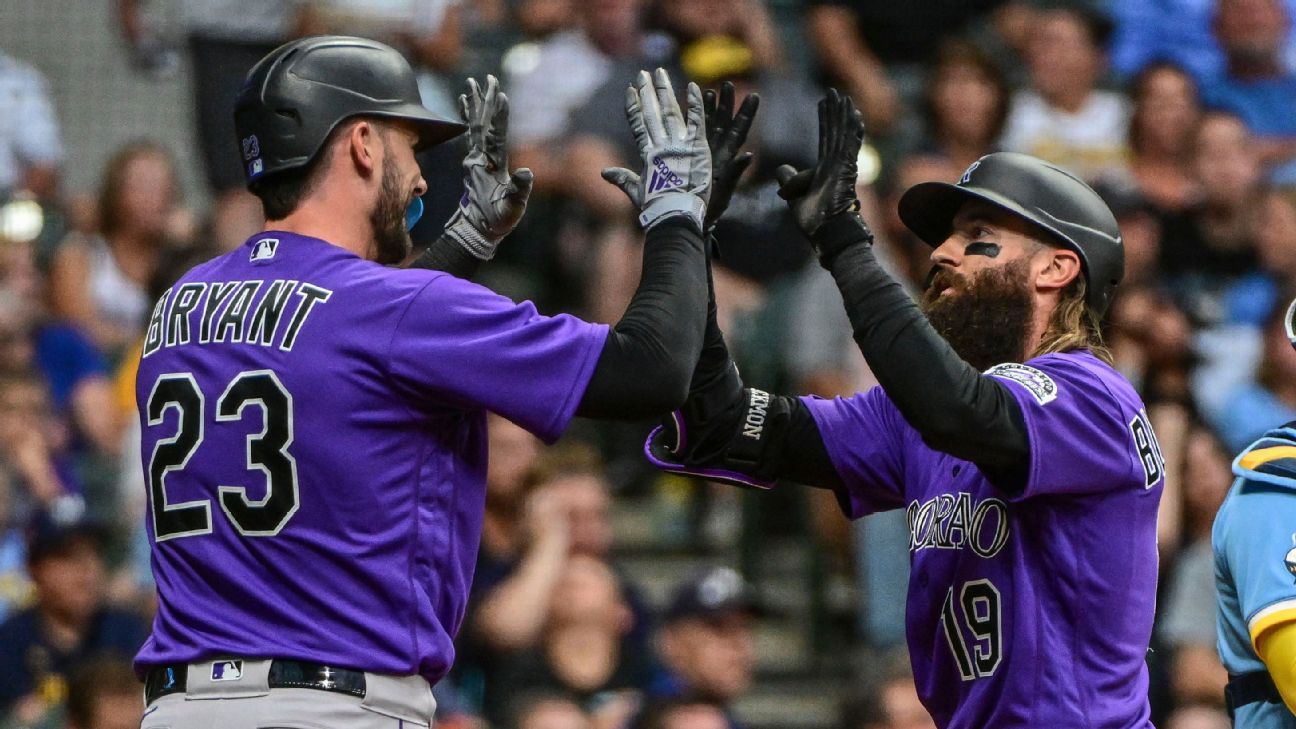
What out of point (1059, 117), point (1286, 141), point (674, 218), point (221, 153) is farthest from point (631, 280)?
point (674, 218)

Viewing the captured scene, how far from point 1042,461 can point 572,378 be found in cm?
87

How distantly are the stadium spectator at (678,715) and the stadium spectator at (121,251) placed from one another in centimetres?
281

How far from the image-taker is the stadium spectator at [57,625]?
20.0ft

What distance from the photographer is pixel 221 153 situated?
766 cm

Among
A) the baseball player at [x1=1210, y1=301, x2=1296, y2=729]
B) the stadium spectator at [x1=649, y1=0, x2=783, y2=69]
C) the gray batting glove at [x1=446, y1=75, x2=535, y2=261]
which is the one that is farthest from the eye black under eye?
the stadium spectator at [x1=649, y1=0, x2=783, y2=69]

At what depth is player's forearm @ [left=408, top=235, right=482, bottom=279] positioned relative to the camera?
150 inches

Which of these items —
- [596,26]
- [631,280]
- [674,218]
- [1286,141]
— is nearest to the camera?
[674,218]

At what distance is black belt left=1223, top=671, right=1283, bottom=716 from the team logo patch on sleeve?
0.81 metres

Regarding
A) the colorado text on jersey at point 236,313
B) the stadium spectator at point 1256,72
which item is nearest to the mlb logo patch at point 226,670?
the colorado text on jersey at point 236,313

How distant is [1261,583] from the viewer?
3.43 m

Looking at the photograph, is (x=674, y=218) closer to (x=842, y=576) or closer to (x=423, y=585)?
(x=423, y=585)

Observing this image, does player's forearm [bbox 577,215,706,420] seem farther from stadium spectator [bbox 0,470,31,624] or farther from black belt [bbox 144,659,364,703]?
stadium spectator [bbox 0,470,31,624]

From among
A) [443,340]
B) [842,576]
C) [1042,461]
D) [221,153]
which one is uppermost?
[221,153]

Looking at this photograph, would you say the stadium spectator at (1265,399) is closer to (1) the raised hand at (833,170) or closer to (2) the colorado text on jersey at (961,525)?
(2) the colorado text on jersey at (961,525)
